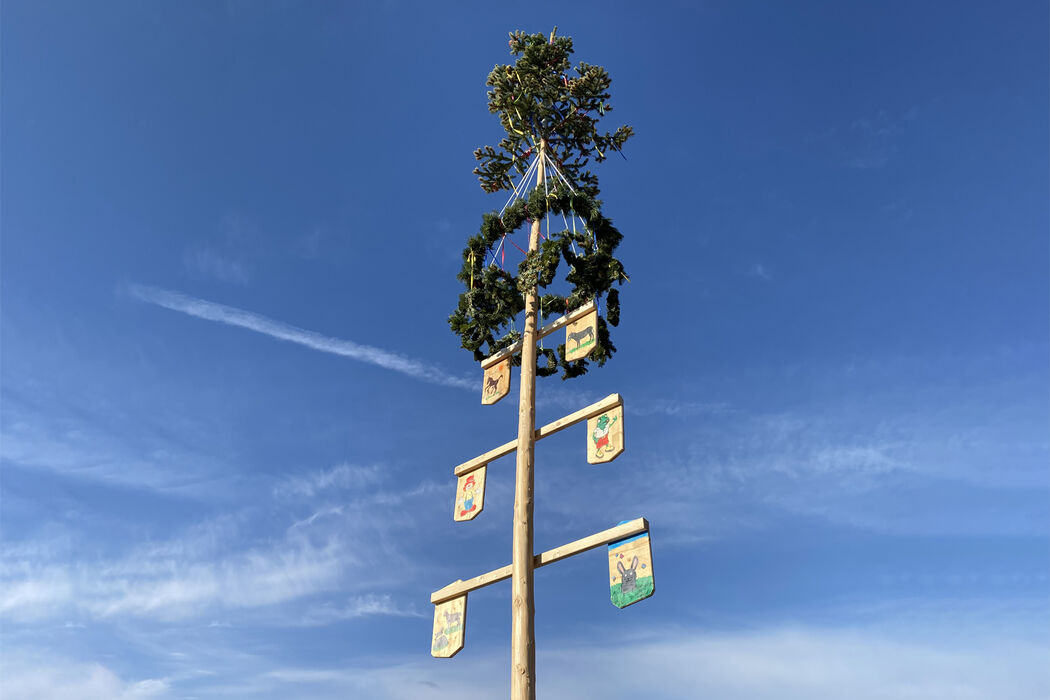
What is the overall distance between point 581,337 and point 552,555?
Result: 310 centimetres

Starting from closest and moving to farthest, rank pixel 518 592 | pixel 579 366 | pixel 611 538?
pixel 611 538 → pixel 518 592 → pixel 579 366

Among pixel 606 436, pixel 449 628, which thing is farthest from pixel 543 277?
pixel 449 628

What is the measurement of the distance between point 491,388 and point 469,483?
155 centimetres

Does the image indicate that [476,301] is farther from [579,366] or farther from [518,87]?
[518,87]

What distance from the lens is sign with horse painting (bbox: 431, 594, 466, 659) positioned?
9.23 m

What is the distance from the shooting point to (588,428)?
922 centimetres

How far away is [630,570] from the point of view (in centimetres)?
775

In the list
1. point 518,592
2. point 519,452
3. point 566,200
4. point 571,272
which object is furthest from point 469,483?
point 566,200

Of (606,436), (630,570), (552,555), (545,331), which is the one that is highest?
(545,331)

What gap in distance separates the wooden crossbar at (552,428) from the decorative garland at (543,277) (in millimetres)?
1566

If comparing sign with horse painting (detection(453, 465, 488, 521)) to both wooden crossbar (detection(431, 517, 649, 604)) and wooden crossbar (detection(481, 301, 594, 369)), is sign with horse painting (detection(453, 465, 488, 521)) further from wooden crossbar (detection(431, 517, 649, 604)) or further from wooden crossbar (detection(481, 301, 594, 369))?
wooden crossbar (detection(481, 301, 594, 369))

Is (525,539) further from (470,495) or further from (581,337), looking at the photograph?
(581,337)

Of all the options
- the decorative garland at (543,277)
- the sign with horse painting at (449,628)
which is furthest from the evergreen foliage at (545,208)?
the sign with horse painting at (449,628)

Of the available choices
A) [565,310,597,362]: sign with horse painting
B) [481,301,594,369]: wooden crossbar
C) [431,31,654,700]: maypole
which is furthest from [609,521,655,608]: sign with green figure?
[481,301,594,369]: wooden crossbar
